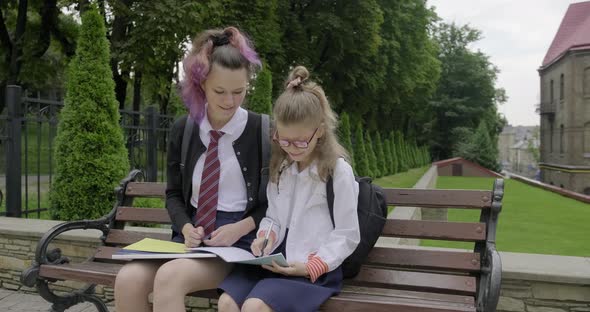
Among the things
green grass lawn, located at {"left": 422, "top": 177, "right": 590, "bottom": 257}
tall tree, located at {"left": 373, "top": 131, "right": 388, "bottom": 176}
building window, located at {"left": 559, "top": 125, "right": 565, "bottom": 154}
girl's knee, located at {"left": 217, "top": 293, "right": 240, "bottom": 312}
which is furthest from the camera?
building window, located at {"left": 559, "top": 125, "right": 565, "bottom": 154}

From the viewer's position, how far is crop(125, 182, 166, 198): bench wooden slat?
362cm

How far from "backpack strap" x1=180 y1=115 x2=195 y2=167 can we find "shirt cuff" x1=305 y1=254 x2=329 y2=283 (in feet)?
3.14

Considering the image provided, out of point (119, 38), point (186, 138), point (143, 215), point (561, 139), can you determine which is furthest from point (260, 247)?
point (561, 139)

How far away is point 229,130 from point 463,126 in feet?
173

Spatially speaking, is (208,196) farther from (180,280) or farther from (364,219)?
(364,219)

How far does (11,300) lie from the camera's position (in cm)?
452

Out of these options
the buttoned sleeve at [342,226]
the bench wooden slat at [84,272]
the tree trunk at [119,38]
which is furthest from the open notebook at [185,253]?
the tree trunk at [119,38]

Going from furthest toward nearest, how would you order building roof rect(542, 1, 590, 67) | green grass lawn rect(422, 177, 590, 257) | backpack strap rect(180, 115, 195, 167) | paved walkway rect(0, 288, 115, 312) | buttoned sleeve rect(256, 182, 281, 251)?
1. building roof rect(542, 1, 590, 67)
2. green grass lawn rect(422, 177, 590, 257)
3. paved walkway rect(0, 288, 115, 312)
4. backpack strap rect(180, 115, 195, 167)
5. buttoned sleeve rect(256, 182, 281, 251)

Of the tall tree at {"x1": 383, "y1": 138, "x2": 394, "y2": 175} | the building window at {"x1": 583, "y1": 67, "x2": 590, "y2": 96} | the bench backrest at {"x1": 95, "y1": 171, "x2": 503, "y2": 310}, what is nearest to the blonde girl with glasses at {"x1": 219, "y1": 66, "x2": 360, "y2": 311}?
the bench backrest at {"x1": 95, "y1": 171, "x2": 503, "y2": 310}

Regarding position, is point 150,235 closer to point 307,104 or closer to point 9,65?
point 307,104

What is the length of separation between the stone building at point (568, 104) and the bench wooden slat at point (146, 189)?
39.9m

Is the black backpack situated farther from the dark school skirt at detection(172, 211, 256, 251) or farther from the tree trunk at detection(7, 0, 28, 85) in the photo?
the tree trunk at detection(7, 0, 28, 85)

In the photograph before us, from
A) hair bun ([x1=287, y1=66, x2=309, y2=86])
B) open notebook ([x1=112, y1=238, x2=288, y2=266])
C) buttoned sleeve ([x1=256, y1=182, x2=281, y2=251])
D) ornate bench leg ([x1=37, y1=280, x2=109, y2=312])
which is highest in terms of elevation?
hair bun ([x1=287, y1=66, x2=309, y2=86])

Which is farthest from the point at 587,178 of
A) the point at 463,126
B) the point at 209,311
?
the point at 209,311
